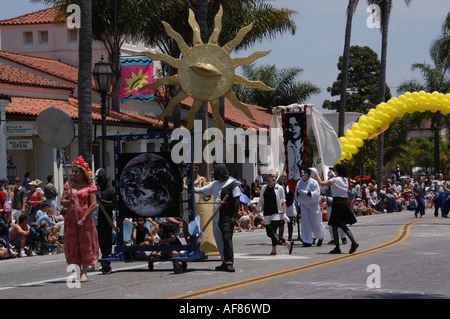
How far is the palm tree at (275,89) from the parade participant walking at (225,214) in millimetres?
41988

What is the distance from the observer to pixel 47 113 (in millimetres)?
12727

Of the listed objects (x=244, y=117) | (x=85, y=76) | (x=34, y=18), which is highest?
(x=34, y=18)

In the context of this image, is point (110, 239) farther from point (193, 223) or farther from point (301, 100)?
point (301, 100)

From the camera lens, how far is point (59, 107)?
3200 centimetres

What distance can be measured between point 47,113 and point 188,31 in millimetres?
25266

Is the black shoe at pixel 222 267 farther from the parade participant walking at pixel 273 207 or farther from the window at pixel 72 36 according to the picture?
the window at pixel 72 36

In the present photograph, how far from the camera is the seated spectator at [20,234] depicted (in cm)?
1925

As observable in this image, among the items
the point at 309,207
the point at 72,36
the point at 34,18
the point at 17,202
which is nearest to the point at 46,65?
the point at 72,36

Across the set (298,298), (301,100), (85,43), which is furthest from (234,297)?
(301,100)

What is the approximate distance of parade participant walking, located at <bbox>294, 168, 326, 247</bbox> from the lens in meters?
19.1

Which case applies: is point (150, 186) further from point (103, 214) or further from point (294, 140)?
point (294, 140)

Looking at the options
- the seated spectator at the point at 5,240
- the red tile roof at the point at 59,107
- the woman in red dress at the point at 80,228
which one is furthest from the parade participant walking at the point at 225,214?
the red tile roof at the point at 59,107

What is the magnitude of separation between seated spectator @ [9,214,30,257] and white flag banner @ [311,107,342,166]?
9.91 meters

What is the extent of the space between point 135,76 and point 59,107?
10.6ft
